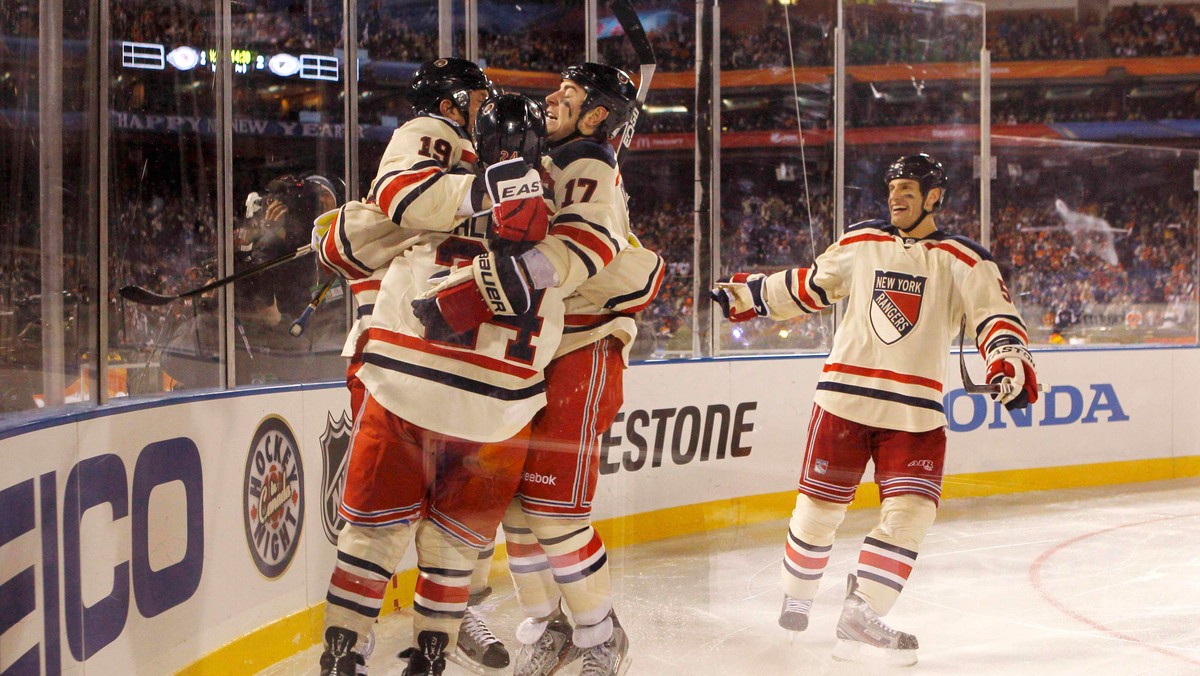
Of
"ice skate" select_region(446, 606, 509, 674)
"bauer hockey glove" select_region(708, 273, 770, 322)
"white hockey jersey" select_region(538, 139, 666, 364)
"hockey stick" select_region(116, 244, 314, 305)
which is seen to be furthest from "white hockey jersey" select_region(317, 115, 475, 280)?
"bauer hockey glove" select_region(708, 273, 770, 322)

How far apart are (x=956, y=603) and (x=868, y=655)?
0.60 metres

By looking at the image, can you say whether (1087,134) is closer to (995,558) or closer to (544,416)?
(995,558)

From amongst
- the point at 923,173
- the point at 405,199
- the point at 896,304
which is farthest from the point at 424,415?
the point at 923,173

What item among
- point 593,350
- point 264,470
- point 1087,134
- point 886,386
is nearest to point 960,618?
point 886,386

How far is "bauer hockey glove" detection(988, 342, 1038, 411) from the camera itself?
2.54 m

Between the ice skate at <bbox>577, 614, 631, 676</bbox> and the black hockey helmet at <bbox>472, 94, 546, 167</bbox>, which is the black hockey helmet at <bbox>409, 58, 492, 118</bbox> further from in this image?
the ice skate at <bbox>577, 614, 631, 676</bbox>

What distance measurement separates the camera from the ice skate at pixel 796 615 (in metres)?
2.76

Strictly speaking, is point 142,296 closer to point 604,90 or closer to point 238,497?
point 238,497

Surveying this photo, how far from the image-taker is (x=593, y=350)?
224 centimetres

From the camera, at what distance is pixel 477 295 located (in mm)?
1895

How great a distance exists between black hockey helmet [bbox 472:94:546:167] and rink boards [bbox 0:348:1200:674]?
79 centimetres

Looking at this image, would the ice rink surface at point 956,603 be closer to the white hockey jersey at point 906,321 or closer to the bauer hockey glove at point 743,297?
the white hockey jersey at point 906,321

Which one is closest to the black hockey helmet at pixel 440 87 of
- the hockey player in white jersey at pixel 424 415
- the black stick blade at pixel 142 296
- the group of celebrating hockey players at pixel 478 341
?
the group of celebrating hockey players at pixel 478 341

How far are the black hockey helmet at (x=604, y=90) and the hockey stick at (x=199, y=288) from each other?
25.9 inches
